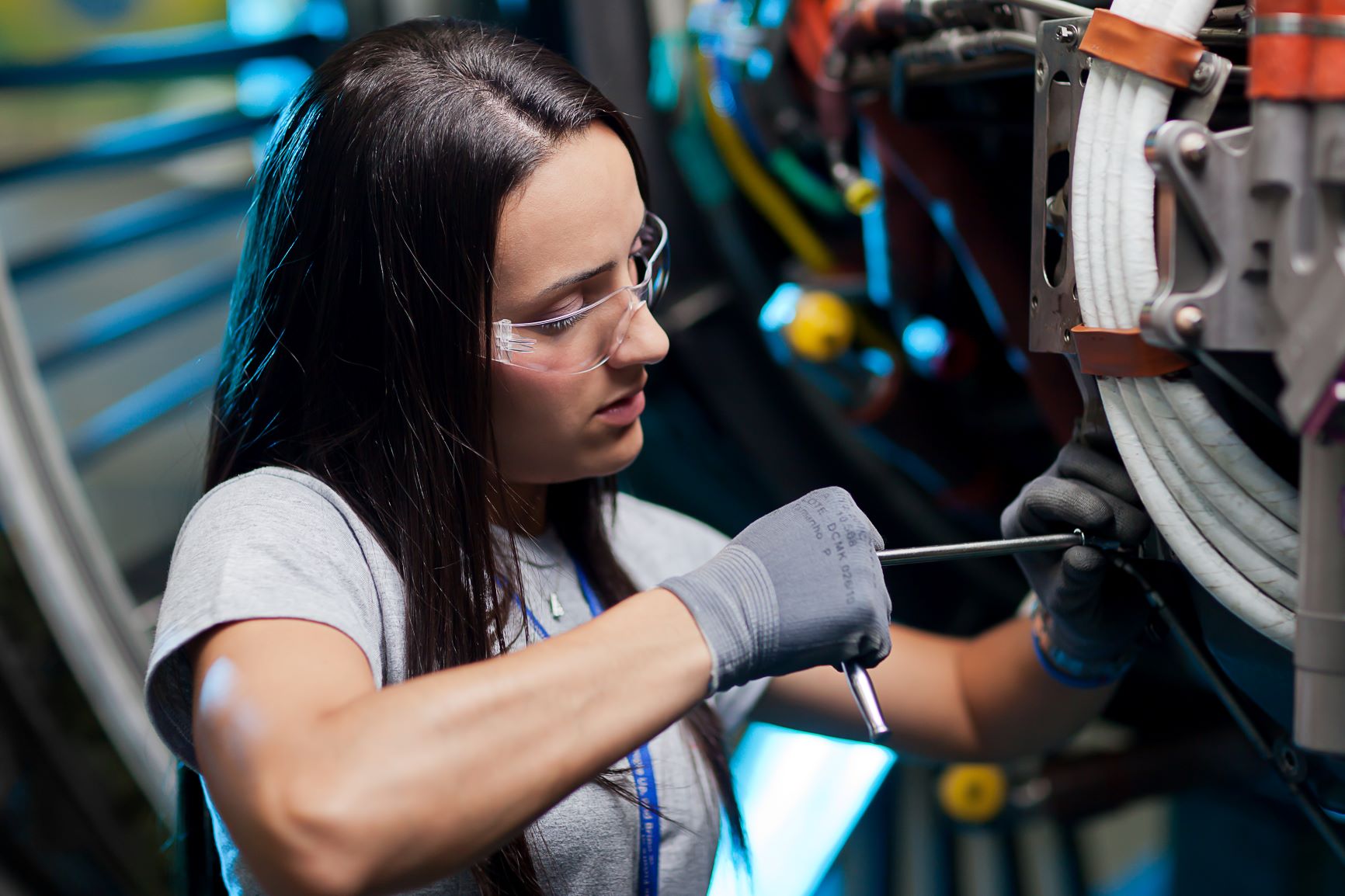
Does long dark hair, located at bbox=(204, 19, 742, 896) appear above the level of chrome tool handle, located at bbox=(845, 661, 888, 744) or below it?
above

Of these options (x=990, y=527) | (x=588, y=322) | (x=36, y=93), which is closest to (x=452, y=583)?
(x=588, y=322)

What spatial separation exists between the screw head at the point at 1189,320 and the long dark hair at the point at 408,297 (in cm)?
46

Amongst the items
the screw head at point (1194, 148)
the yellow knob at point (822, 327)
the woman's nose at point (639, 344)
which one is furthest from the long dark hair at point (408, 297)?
the yellow knob at point (822, 327)

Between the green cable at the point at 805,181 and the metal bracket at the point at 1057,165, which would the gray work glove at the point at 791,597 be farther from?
the green cable at the point at 805,181

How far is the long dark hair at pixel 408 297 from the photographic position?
0.85m

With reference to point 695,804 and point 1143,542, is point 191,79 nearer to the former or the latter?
point 695,804

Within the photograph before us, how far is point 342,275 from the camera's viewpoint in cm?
88

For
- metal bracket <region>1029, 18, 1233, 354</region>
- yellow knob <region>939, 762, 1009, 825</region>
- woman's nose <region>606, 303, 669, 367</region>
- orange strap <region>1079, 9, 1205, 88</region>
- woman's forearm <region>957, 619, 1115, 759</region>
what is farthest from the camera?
yellow knob <region>939, 762, 1009, 825</region>

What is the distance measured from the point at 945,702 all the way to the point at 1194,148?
65 cm

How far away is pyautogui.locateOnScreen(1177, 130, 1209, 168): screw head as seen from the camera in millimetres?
640

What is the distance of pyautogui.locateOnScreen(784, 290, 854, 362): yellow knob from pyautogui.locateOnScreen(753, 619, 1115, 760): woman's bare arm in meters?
0.53

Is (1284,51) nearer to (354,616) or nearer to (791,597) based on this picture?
(791,597)

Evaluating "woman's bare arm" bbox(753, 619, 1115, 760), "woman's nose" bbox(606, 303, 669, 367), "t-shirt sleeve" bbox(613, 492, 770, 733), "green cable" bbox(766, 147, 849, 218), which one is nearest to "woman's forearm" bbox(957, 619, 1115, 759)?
"woman's bare arm" bbox(753, 619, 1115, 760)

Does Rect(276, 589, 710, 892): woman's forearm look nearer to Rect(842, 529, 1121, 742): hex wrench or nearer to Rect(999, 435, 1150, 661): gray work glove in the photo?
Rect(842, 529, 1121, 742): hex wrench
